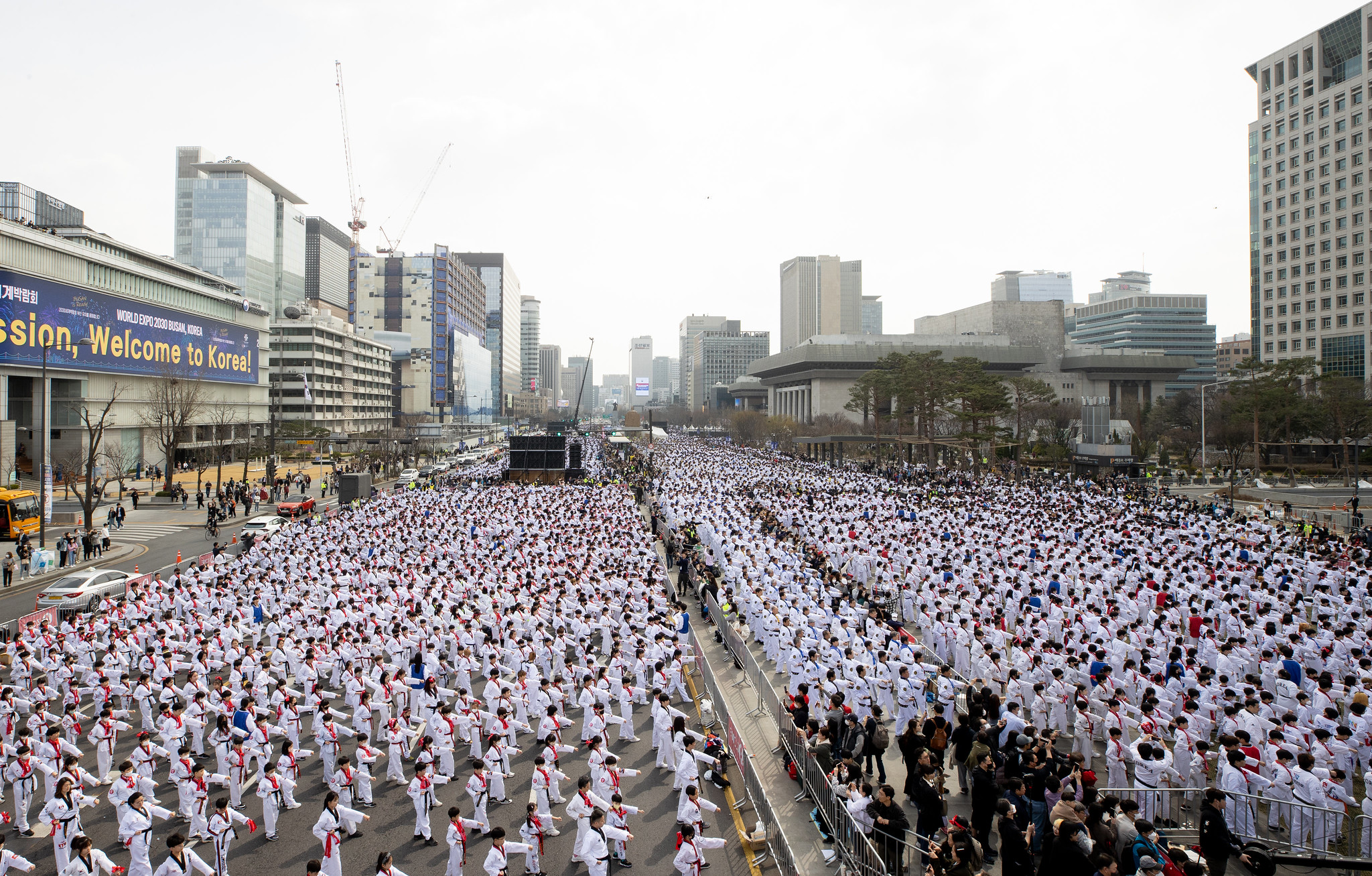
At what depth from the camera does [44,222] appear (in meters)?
59.9

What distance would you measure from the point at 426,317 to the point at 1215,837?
143 metres

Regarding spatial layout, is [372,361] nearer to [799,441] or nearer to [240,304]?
[240,304]

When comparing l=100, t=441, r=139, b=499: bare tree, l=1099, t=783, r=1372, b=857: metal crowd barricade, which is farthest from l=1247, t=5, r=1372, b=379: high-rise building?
l=100, t=441, r=139, b=499: bare tree

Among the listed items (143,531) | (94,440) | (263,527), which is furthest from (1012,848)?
(94,440)

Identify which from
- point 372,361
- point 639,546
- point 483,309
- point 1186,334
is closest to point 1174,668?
point 639,546

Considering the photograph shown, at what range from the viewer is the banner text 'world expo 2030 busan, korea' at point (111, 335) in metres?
39.6

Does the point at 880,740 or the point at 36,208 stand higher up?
the point at 36,208

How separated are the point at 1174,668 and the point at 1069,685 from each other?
141 centimetres

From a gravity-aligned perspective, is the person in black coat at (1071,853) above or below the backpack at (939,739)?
above

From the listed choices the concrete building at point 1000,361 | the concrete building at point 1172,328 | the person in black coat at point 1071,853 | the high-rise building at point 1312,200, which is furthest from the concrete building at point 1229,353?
the person in black coat at point 1071,853

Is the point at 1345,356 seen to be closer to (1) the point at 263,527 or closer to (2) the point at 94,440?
(1) the point at 263,527

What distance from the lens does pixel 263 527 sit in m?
26.5

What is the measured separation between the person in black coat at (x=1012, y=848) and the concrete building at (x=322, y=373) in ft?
246

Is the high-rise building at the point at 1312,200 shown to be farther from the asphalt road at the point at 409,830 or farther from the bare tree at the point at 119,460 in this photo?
the bare tree at the point at 119,460
